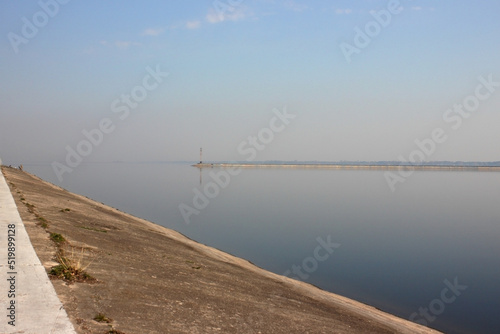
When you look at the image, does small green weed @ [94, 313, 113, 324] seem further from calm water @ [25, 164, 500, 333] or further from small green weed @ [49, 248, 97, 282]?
calm water @ [25, 164, 500, 333]

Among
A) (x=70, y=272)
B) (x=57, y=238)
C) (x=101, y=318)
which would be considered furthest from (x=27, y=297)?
(x=57, y=238)

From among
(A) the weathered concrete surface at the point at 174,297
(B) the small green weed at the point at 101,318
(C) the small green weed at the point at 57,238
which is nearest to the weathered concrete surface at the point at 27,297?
(A) the weathered concrete surface at the point at 174,297

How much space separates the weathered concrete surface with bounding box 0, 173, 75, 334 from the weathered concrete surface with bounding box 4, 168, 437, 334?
243 mm

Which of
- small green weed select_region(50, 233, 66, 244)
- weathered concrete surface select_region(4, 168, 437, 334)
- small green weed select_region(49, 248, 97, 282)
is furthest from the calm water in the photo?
small green weed select_region(49, 248, 97, 282)

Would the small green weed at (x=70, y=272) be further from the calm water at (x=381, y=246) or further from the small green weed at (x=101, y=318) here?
the calm water at (x=381, y=246)

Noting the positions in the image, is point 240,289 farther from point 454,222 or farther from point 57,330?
point 454,222

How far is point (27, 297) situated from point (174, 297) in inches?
134

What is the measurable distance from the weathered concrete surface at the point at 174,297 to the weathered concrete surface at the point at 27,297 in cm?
24

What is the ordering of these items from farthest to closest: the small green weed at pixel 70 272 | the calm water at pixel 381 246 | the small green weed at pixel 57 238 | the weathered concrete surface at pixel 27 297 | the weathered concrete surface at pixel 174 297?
1. the calm water at pixel 381 246
2. the small green weed at pixel 57 238
3. the small green weed at pixel 70 272
4. the weathered concrete surface at pixel 174 297
5. the weathered concrete surface at pixel 27 297

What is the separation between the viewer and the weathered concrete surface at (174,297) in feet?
27.0

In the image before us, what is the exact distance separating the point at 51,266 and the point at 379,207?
50095 mm

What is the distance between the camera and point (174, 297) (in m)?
10.2

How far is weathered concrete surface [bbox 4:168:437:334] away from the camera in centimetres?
822

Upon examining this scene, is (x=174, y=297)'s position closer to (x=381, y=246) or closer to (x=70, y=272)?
(x=70, y=272)
